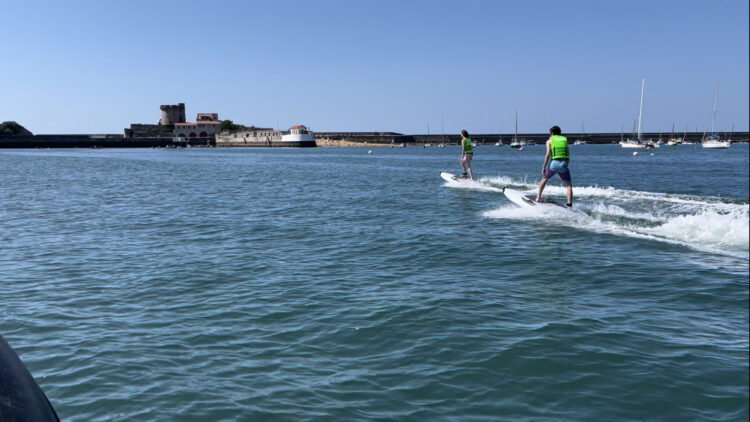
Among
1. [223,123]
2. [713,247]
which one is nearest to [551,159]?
[713,247]

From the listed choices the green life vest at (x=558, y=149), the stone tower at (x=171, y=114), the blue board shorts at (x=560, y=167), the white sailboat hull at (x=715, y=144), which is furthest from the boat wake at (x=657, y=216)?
the stone tower at (x=171, y=114)

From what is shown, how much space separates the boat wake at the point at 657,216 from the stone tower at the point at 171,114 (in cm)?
18511

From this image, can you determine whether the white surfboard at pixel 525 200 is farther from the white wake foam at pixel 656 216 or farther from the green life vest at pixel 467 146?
the green life vest at pixel 467 146

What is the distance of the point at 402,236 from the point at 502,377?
903 cm

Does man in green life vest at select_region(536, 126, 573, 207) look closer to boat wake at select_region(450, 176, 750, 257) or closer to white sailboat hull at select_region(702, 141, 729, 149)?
boat wake at select_region(450, 176, 750, 257)

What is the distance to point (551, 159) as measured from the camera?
Result: 56.6 feet

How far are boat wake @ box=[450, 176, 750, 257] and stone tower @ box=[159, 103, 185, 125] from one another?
185m

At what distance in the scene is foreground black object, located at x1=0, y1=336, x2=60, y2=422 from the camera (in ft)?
9.98


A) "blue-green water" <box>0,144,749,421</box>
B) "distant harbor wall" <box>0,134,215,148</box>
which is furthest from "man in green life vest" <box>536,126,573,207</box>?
"distant harbor wall" <box>0,134,215,148</box>

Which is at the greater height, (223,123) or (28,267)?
(223,123)

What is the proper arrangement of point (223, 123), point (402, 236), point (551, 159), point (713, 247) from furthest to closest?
point (223, 123) < point (551, 159) < point (402, 236) < point (713, 247)

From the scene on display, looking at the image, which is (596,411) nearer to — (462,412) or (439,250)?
(462,412)

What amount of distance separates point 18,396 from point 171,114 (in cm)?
20166

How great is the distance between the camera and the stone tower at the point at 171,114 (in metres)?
188
